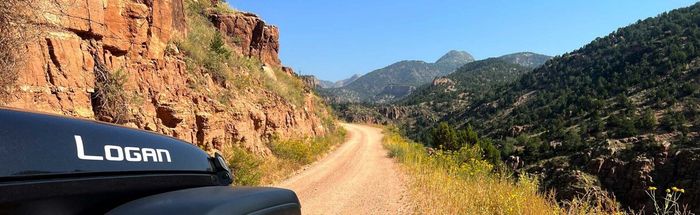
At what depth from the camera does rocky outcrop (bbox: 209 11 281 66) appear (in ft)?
85.3

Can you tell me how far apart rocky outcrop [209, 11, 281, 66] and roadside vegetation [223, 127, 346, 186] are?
7.60 m

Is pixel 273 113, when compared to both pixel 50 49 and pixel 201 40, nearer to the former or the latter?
pixel 201 40

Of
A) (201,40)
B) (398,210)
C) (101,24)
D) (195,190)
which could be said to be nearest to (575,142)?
(201,40)

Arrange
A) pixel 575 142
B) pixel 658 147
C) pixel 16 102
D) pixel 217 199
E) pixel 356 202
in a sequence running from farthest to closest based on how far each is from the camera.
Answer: pixel 575 142 → pixel 658 147 → pixel 356 202 → pixel 16 102 → pixel 217 199

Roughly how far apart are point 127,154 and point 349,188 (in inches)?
432

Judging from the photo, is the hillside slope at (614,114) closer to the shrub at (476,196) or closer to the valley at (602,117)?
the valley at (602,117)

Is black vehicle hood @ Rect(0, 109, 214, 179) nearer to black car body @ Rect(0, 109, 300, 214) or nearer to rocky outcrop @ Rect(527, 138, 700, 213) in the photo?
black car body @ Rect(0, 109, 300, 214)

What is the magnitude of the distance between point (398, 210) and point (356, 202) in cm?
150

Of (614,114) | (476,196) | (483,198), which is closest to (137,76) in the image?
(476,196)

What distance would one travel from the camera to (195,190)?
253 centimetres

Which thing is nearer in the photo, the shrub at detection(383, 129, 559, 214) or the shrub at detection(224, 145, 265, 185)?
the shrub at detection(383, 129, 559, 214)

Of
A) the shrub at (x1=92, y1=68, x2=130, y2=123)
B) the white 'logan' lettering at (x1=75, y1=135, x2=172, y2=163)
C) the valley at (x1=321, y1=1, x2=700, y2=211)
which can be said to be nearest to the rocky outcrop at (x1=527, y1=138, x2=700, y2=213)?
the valley at (x1=321, y1=1, x2=700, y2=211)

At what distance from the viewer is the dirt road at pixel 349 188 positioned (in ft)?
32.6

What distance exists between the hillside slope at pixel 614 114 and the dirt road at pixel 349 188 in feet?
17.0
